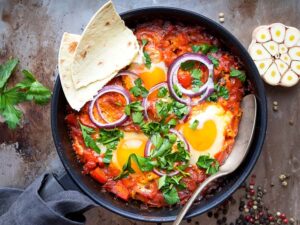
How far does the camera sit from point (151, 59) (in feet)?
11.7

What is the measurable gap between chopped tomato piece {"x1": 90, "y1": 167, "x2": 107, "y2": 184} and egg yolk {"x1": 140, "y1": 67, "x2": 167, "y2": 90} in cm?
62

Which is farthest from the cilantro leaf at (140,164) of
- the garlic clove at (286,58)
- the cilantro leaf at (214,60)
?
the garlic clove at (286,58)

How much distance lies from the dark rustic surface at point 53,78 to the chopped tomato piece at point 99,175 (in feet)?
1.37

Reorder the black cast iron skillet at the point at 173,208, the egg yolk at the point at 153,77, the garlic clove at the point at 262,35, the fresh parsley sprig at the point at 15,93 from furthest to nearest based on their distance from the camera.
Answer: the fresh parsley sprig at the point at 15,93, the garlic clove at the point at 262,35, the egg yolk at the point at 153,77, the black cast iron skillet at the point at 173,208

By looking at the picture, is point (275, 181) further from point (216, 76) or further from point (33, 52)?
point (33, 52)

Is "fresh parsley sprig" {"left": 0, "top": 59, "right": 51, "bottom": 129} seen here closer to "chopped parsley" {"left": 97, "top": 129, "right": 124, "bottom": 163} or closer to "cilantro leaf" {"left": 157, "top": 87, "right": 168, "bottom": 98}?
"chopped parsley" {"left": 97, "top": 129, "right": 124, "bottom": 163}

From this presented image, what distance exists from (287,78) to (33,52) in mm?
1765

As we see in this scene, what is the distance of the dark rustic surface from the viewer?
391 centimetres

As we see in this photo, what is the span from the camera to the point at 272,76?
3801 mm

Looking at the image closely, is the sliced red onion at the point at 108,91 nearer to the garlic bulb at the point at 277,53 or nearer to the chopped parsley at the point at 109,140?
the chopped parsley at the point at 109,140

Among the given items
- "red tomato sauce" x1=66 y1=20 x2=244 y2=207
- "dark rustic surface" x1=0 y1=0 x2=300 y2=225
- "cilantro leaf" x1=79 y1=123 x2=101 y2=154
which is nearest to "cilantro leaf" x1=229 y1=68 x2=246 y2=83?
"red tomato sauce" x1=66 y1=20 x2=244 y2=207

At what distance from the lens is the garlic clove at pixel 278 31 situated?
3.80 m

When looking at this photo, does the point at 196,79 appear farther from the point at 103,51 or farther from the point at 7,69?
the point at 7,69

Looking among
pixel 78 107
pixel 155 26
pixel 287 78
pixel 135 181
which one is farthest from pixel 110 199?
pixel 287 78
